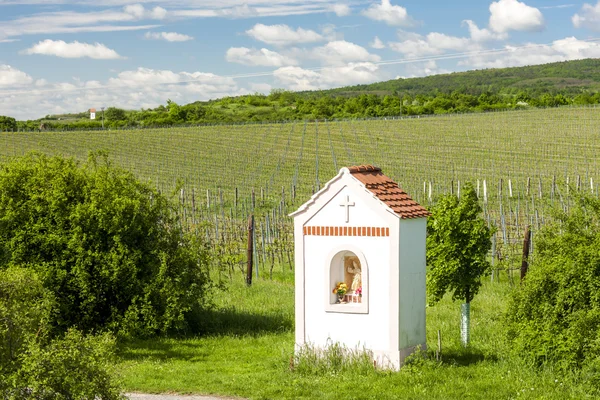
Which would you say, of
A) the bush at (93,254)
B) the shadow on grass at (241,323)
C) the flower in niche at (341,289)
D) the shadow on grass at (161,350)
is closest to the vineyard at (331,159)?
the shadow on grass at (241,323)

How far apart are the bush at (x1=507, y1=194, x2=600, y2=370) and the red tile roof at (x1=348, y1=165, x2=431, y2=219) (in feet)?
7.28

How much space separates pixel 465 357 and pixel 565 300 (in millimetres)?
2426

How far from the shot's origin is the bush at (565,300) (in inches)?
539

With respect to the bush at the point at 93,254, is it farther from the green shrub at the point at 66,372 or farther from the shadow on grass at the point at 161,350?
the green shrub at the point at 66,372

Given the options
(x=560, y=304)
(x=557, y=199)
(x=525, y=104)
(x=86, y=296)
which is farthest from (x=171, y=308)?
(x=525, y=104)

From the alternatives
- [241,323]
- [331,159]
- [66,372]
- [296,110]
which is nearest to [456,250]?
[241,323]

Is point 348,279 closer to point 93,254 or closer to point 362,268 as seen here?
point 362,268

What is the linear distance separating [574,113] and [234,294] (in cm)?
7382

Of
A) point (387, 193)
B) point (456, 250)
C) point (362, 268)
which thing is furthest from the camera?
point (456, 250)

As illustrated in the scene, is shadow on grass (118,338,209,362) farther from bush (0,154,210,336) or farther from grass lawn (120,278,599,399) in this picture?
bush (0,154,210,336)

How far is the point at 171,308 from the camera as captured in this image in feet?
59.3

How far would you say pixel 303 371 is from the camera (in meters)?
14.8

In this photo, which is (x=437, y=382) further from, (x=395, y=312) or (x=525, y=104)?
(x=525, y=104)

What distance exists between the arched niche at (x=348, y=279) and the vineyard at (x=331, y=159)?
13838mm
